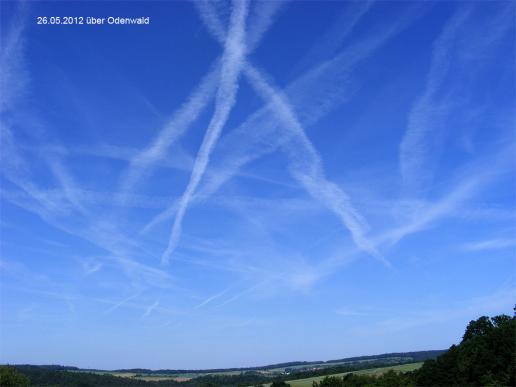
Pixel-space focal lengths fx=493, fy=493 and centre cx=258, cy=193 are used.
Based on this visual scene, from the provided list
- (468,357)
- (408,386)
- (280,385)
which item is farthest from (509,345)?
(280,385)

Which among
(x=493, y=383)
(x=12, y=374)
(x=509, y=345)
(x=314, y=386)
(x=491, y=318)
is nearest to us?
(x=493, y=383)

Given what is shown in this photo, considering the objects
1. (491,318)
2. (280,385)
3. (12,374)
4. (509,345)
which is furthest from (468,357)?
(12,374)

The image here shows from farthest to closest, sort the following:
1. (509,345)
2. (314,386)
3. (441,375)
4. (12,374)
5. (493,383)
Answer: (12,374), (314,386), (441,375), (509,345), (493,383)

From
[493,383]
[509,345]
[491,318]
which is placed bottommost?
[493,383]

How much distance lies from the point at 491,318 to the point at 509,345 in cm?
2958

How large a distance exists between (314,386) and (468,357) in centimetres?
5149

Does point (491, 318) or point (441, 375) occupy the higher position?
point (491, 318)

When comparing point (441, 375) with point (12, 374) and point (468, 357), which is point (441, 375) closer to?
point (468, 357)

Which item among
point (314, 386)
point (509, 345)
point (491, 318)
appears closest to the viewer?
point (509, 345)

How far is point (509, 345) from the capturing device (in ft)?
343

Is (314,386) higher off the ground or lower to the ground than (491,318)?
lower

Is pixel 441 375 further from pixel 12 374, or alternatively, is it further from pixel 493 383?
pixel 12 374

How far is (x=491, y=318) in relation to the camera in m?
132

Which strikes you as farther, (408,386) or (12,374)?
(12,374)
